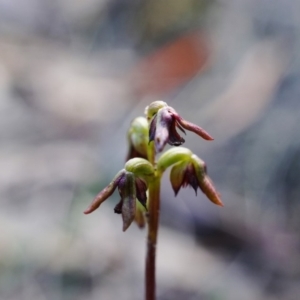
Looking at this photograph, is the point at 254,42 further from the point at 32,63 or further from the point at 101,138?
the point at 32,63

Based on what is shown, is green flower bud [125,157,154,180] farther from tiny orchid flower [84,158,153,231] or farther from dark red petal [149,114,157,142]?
dark red petal [149,114,157,142]

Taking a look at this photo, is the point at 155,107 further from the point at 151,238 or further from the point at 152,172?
the point at 151,238

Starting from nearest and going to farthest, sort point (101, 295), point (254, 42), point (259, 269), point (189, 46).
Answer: point (101, 295) → point (259, 269) → point (254, 42) → point (189, 46)

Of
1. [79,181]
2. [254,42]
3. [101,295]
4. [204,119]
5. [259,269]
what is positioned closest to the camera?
[101,295]

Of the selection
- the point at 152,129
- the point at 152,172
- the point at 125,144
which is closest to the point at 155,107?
the point at 152,129

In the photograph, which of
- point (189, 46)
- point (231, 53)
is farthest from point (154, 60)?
point (231, 53)

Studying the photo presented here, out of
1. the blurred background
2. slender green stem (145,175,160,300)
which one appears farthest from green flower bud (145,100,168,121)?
the blurred background

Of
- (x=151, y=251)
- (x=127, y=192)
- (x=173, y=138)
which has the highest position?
(x=173, y=138)

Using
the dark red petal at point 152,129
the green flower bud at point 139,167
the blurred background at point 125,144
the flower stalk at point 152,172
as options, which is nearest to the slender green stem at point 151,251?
the flower stalk at point 152,172

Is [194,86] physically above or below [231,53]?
below
